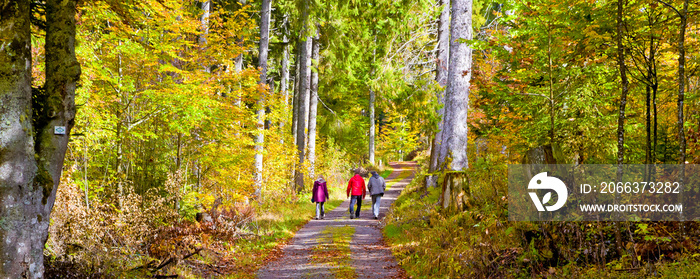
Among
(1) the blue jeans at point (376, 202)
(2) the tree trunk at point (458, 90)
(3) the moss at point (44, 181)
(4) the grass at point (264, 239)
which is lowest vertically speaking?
(4) the grass at point (264, 239)

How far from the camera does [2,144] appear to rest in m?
4.21

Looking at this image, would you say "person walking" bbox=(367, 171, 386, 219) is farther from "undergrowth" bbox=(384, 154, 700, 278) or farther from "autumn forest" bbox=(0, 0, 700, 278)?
"undergrowth" bbox=(384, 154, 700, 278)

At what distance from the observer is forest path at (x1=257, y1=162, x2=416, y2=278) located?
7.64m

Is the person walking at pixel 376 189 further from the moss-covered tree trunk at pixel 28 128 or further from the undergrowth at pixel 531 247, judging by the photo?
the moss-covered tree trunk at pixel 28 128

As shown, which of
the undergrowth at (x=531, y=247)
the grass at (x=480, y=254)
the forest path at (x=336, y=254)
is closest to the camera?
the grass at (x=480, y=254)

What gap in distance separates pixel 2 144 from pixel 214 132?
638 cm

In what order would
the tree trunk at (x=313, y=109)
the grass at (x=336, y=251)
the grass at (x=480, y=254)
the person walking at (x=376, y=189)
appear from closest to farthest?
1. the grass at (x=480, y=254)
2. the grass at (x=336, y=251)
3. the person walking at (x=376, y=189)
4. the tree trunk at (x=313, y=109)

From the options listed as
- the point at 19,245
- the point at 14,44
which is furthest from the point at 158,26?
the point at 19,245

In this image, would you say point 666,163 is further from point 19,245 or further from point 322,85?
point 322,85

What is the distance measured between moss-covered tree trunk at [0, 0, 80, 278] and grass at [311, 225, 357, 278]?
4.50m

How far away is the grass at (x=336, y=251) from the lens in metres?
7.75

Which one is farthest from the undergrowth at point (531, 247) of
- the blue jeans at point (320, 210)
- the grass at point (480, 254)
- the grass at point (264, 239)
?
the blue jeans at point (320, 210)

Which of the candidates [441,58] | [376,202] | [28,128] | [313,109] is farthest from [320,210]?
[28,128]

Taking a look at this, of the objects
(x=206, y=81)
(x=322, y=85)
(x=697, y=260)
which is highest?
(x=322, y=85)
